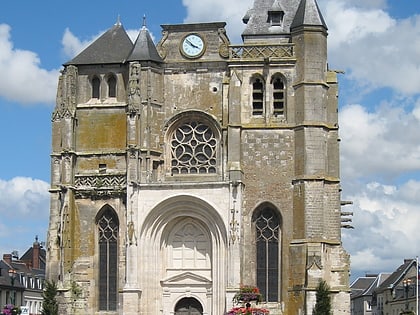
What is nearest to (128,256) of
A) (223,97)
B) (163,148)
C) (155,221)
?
(155,221)

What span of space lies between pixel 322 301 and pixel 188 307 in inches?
242

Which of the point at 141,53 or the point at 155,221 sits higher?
the point at 141,53

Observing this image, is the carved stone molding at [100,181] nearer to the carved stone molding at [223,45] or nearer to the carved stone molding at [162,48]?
the carved stone molding at [162,48]

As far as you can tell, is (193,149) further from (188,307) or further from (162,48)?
(188,307)

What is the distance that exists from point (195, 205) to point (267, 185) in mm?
3020

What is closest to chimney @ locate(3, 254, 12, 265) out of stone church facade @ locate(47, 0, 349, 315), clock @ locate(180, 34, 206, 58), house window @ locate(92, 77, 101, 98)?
stone church facade @ locate(47, 0, 349, 315)

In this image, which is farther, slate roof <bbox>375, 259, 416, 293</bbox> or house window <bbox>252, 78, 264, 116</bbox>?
slate roof <bbox>375, 259, 416, 293</bbox>

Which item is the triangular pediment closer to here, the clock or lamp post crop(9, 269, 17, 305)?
the clock

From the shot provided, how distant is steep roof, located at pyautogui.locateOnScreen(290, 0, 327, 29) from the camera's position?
43281 millimetres

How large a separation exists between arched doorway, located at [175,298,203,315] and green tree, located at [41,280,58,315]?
4.96m

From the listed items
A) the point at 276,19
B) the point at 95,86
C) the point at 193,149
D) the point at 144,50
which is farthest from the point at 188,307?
the point at 276,19

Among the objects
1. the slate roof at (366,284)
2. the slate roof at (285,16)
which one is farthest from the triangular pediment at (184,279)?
the slate roof at (366,284)

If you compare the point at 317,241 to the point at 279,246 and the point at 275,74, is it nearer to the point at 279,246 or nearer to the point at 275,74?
the point at 279,246

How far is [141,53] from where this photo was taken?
44000 millimetres
